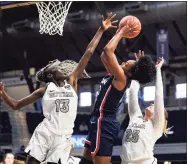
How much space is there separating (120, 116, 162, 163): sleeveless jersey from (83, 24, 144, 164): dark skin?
0.58 ft

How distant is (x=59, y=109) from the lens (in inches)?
147

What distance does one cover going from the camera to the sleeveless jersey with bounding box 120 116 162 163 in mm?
3629

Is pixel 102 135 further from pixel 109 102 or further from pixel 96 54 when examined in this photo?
pixel 96 54

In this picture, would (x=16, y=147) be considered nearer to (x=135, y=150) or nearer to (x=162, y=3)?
(x=162, y=3)

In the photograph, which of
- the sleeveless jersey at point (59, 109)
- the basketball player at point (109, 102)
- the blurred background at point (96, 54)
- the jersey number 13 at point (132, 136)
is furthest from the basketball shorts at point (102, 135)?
the blurred background at point (96, 54)

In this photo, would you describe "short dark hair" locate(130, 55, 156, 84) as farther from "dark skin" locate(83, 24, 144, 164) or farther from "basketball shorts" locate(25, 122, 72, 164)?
"basketball shorts" locate(25, 122, 72, 164)

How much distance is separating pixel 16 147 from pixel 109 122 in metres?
12.7

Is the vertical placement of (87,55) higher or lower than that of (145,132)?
higher

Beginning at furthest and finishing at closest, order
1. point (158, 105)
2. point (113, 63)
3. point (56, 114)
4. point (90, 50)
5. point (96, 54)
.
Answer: point (96, 54)
point (90, 50)
point (56, 114)
point (158, 105)
point (113, 63)

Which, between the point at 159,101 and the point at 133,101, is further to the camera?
the point at 133,101

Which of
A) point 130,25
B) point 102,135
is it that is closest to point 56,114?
point 102,135

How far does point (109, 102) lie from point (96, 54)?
14799 millimetres

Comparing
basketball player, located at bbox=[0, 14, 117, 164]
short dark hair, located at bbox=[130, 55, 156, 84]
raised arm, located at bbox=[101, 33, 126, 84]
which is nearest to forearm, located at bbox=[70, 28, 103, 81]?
basketball player, located at bbox=[0, 14, 117, 164]

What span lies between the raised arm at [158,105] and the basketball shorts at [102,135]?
0.35m
